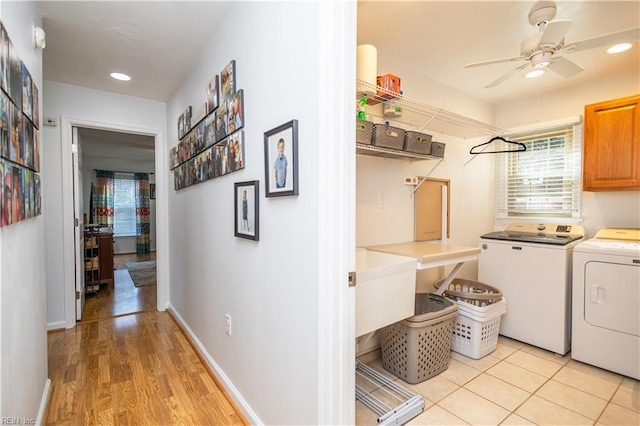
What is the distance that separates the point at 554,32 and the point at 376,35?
106 cm

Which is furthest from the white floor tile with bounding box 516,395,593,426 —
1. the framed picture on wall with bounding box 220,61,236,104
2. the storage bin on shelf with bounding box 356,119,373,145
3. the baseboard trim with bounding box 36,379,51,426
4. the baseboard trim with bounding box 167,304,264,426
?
the baseboard trim with bounding box 36,379,51,426

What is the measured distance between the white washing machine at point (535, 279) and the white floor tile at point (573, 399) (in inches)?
21.1

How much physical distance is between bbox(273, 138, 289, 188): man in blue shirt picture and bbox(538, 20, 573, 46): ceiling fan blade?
1.53 meters

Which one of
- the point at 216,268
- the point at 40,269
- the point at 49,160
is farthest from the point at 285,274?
the point at 49,160

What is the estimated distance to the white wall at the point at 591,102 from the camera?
2674 millimetres

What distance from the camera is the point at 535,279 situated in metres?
2.51

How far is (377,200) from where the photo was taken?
235cm

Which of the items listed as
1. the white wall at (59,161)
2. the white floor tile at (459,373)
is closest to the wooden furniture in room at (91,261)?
the white wall at (59,161)

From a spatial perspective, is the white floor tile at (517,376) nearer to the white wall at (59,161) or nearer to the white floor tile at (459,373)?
the white floor tile at (459,373)

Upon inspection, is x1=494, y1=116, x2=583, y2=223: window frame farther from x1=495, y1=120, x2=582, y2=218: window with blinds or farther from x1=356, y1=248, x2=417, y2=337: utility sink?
x1=356, y1=248, x2=417, y2=337: utility sink

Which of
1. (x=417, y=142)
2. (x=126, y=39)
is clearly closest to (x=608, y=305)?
(x=417, y=142)

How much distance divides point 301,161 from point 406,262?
2.87ft

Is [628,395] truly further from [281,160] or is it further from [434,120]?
[281,160]

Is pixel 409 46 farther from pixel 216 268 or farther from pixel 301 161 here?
pixel 216 268
